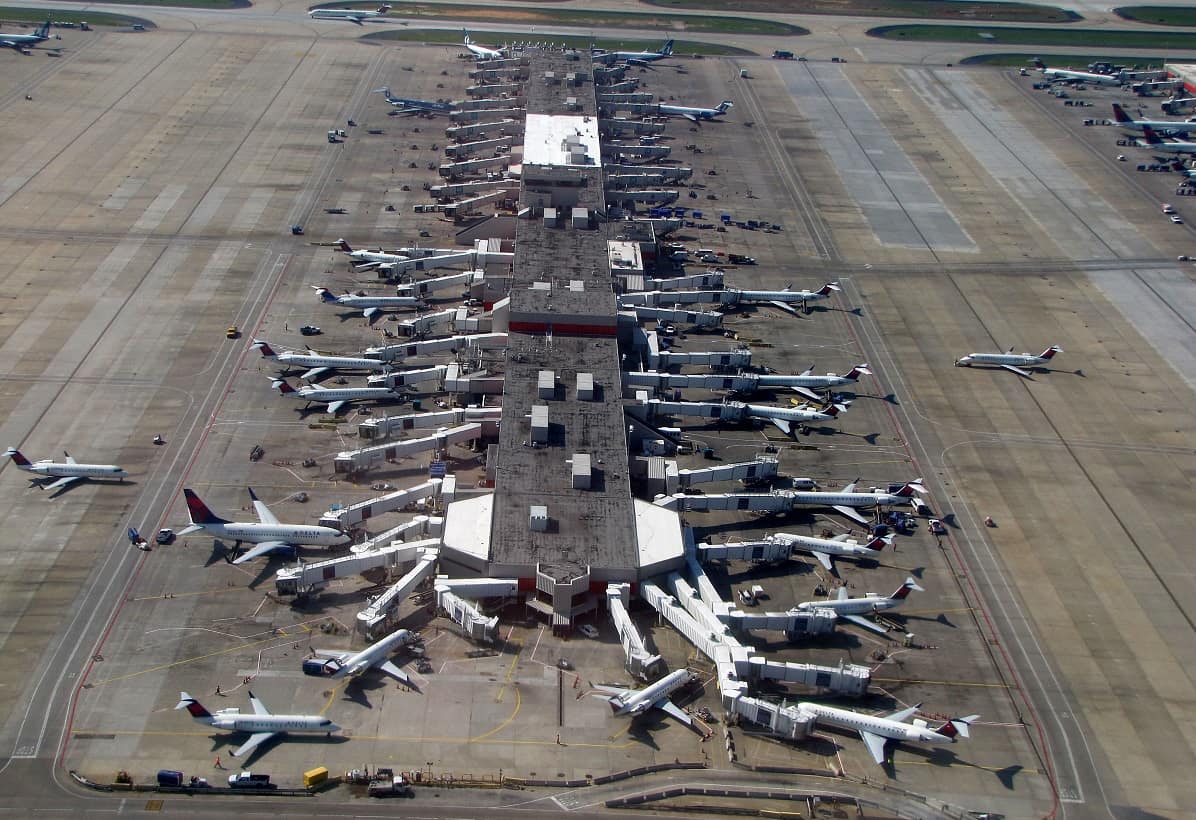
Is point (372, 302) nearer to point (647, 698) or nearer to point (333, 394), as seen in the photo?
point (333, 394)

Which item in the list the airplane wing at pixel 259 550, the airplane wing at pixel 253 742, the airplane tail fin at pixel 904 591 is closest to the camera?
the airplane wing at pixel 253 742

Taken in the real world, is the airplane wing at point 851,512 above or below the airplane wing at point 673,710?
above

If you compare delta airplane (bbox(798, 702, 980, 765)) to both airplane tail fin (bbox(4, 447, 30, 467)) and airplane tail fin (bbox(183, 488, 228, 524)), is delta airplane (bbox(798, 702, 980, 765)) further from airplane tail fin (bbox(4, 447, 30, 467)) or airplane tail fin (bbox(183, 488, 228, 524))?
airplane tail fin (bbox(4, 447, 30, 467))

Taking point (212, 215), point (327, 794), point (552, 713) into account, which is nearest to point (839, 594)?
point (552, 713)

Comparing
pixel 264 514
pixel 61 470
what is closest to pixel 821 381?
pixel 264 514

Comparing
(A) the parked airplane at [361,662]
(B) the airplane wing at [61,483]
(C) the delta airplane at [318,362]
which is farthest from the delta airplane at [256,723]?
(C) the delta airplane at [318,362]

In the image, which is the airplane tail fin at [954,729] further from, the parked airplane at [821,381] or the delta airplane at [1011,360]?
the delta airplane at [1011,360]

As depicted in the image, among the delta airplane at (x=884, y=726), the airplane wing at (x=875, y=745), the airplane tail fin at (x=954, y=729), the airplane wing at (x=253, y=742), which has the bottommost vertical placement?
the airplane wing at (x=253, y=742)

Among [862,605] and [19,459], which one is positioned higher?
[19,459]
